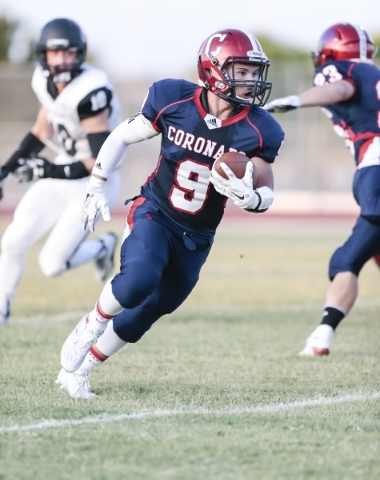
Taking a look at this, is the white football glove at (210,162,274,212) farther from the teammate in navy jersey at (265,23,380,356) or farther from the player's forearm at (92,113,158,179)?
the teammate in navy jersey at (265,23,380,356)

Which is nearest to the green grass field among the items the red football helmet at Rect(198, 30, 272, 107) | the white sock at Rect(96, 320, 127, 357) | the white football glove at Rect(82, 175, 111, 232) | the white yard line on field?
the white yard line on field

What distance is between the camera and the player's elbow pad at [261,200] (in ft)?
11.2

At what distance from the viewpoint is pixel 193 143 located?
11.9 ft

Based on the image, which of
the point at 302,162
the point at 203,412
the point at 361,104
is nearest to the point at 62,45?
the point at 361,104

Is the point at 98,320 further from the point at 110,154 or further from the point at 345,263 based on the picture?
the point at 345,263

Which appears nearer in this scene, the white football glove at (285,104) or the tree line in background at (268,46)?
the white football glove at (285,104)

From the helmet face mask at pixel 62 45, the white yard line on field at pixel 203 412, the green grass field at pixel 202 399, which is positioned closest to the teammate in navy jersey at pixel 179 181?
the green grass field at pixel 202 399

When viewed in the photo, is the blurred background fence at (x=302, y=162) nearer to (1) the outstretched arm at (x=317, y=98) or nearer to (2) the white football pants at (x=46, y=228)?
(2) the white football pants at (x=46, y=228)

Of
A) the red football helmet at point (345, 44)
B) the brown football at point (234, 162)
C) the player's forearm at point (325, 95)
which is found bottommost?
the player's forearm at point (325, 95)

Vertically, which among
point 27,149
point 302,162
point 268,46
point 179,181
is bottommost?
point 268,46

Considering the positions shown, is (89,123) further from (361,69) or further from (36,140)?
(361,69)

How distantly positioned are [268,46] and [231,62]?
123 ft

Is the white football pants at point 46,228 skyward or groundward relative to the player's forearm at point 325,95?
groundward

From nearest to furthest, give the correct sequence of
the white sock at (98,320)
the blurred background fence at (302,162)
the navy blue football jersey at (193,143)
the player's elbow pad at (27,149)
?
the white sock at (98,320) < the navy blue football jersey at (193,143) < the player's elbow pad at (27,149) < the blurred background fence at (302,162)
